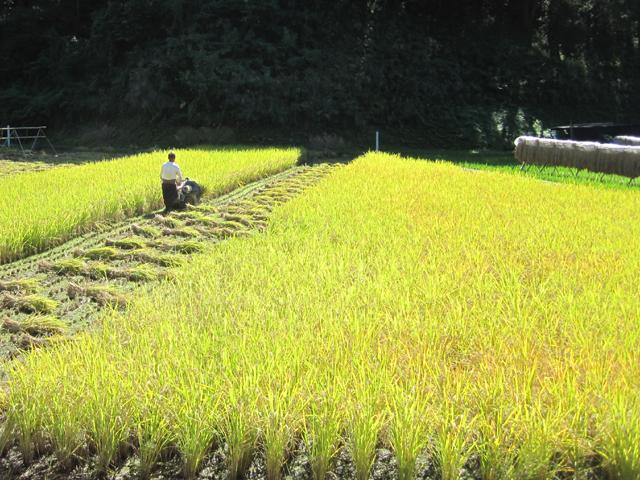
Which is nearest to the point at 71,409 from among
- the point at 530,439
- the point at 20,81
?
the point at 530,439

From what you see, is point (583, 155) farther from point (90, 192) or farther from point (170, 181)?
point (90, 192)

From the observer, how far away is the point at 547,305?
2902 mm

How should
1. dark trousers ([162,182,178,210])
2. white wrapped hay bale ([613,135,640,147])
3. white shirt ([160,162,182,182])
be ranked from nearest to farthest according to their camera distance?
white shirt ([160,162,182,182]) < dark trousers ([162,182,178,210]) < white wrapped hay bale ([613,135,640,147])

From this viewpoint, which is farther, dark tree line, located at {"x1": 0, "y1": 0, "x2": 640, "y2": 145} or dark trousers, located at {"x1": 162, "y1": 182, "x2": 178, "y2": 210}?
dark tree line, located at {"x1": 0, "y1": 0, "x2": 640, "y2": 145}

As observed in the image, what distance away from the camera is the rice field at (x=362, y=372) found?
1797mm

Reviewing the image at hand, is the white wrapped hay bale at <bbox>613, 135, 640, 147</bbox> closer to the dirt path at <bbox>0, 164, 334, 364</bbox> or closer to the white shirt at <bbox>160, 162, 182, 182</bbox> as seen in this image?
the dirt path at <bbox>0, 164, 334, 364</bbox>

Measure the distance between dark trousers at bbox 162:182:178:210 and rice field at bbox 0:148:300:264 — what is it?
33 centimetres

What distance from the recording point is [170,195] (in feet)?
23.0

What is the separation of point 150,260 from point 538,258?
2.77 metres

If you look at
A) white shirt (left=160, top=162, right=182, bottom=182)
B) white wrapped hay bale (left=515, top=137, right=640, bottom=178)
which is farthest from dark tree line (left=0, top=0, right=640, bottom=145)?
white shirt (left=160, top=162, right=182, bottom=182)

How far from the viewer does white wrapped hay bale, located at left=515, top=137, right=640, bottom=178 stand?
905 cm

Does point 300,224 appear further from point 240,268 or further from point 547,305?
point 547,305

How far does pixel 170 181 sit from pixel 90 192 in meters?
0.87

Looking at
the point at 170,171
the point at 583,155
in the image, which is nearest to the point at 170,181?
the point at 170,171
